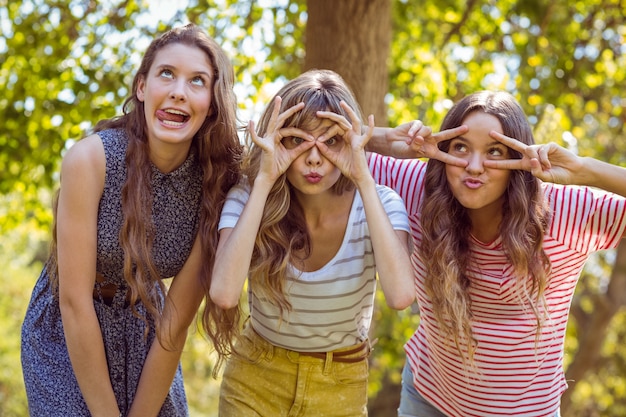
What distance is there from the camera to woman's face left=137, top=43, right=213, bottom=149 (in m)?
3.22

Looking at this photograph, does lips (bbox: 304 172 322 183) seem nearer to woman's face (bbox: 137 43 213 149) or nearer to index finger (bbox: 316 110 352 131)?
index finger (bbox: 316 110 352 131)

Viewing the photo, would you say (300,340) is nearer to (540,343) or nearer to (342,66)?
(540,343)

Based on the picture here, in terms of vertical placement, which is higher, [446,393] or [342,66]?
[342,66]

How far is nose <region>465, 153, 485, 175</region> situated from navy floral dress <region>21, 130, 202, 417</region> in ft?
3.77

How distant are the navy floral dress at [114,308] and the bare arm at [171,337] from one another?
0.06 m

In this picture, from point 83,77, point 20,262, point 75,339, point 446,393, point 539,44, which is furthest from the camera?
point 20,262

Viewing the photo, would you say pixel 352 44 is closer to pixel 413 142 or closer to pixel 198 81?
pixel 413 142

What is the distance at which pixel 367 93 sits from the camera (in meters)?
4.87

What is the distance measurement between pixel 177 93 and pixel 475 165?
1249 millimetres

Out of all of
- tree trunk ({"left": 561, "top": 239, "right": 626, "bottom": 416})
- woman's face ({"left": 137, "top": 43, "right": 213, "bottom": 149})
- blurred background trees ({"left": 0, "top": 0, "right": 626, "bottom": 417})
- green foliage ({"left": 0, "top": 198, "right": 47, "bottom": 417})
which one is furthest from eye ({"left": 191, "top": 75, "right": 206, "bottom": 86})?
green foliage ({"left": 0, "top": 198, "right": 47, "bottom": 417})

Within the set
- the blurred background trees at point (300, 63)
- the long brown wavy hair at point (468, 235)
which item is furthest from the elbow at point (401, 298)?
the blurred background trees at point (300, 63)

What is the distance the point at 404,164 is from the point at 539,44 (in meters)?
3.70

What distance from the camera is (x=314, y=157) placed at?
3.15 meters

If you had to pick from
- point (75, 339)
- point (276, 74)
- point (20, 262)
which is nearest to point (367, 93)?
point (276, 74)
